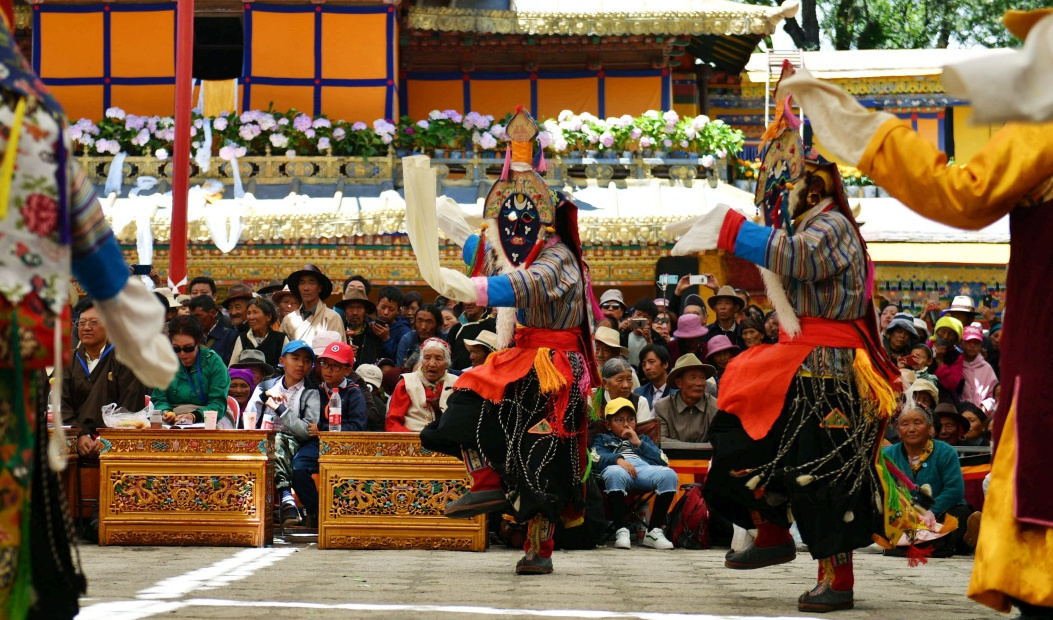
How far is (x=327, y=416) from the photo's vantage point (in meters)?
10.6

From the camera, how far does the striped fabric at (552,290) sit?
7.25 meters

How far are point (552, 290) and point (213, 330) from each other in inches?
210

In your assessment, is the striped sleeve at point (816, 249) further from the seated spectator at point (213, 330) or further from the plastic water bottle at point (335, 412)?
the seated spectator at point (213, 330)

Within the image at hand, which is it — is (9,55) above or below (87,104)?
below

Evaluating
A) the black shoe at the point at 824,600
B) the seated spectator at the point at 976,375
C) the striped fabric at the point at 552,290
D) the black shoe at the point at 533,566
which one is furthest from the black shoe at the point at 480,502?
the seated spectator at the point at 976,375

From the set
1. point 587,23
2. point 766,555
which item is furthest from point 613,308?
point 587,23

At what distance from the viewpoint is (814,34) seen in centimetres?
3186

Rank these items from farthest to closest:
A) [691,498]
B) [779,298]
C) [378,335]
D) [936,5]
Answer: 1. [936,5]
2. [378,335]
3. [691,498]
4. [779,298]

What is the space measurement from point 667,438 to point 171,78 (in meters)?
12.3

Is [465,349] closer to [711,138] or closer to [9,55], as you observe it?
[9,55]

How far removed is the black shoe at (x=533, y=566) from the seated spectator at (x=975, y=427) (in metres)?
4.71

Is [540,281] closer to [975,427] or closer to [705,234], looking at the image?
[705,234]

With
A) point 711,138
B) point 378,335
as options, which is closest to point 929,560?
point 378,335

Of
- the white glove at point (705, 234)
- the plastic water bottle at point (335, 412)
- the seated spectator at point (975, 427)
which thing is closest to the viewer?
the white glove at point (705, 234)
